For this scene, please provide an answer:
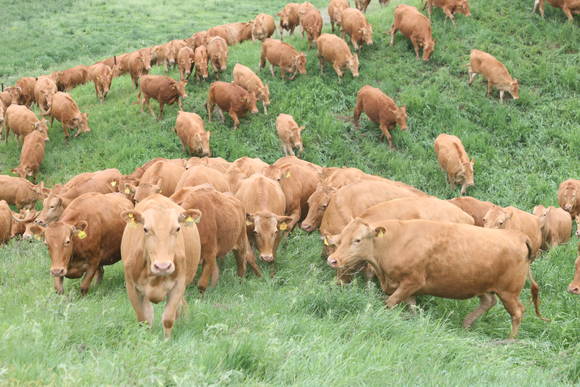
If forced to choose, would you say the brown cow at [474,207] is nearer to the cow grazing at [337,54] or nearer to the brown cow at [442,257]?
the brown cow at [442,257]

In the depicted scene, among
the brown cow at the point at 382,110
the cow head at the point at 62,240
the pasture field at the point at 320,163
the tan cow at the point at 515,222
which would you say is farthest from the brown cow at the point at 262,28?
the cow head at the point at 62,240

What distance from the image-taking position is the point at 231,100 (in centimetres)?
1686

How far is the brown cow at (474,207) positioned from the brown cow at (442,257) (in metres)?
2.76

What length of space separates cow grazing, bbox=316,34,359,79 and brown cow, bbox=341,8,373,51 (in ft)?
3.51

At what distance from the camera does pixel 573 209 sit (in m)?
13.3

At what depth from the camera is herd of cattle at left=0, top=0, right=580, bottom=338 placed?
727 cm

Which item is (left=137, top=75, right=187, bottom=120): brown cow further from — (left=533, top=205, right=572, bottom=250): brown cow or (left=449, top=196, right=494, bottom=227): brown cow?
(left=533, top=205, right=572, bottom=250): brown cow

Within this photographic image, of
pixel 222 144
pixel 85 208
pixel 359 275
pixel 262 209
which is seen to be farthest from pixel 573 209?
pixel 85 208

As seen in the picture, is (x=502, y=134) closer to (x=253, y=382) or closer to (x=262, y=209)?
(x=262, y=209)

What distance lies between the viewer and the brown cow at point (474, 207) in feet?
36.3

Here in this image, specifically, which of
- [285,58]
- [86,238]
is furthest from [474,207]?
[285,58]

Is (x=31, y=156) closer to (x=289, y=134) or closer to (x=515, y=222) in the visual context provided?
(x=289, y=134)

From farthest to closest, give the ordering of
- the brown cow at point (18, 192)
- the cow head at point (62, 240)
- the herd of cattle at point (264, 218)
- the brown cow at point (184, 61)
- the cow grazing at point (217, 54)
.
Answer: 1. the cow grazing at point (217, 54)
2. the brown cow at point (184, 61)
3. the brown cow at point (18, 192)
4. the cow head at point (62, 240)
5. the herd of cattle at point (264, 218)

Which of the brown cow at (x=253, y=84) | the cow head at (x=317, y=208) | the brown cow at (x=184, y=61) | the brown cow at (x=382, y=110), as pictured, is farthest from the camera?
the brown cow at (x=184, y=61)
